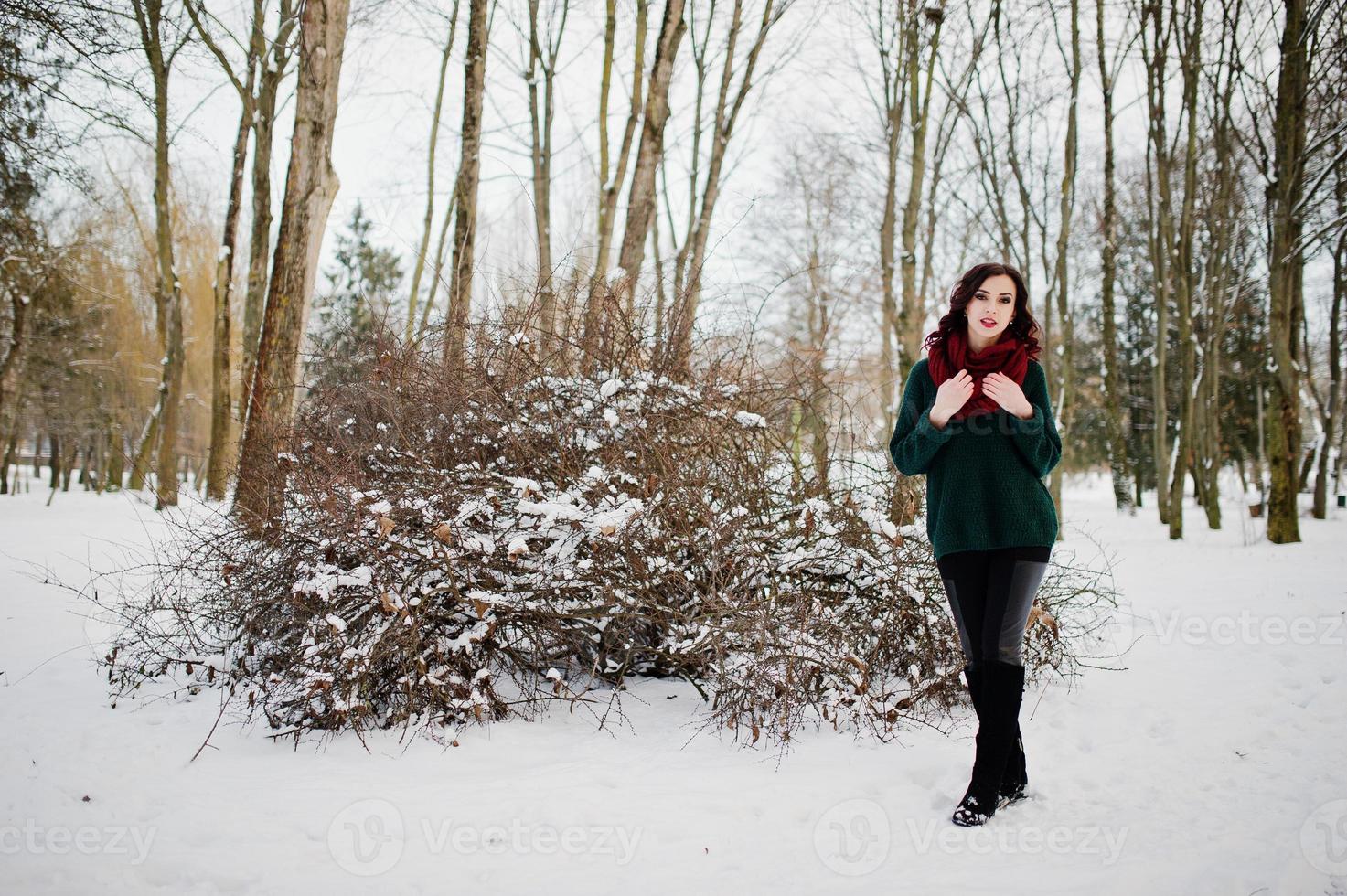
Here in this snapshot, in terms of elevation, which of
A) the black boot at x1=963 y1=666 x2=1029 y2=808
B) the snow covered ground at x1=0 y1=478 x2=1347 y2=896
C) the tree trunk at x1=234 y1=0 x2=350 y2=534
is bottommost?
the snow covered ground at x1=0 y1=478 x2=1347 y2=896

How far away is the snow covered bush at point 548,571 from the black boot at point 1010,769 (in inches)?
25.9

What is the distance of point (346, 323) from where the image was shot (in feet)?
19.0

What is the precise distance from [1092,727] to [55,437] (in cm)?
3348

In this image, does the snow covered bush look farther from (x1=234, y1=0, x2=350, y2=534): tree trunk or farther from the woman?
(x1=234, y1=0, x2=350, y2=534): tree trunk

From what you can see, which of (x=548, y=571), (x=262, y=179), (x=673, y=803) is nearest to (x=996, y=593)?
(x=673, y=803)

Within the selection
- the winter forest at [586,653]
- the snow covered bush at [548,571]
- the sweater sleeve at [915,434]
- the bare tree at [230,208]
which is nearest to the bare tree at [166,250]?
the bare tree at [230,208]

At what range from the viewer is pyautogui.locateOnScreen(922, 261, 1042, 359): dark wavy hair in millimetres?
2652

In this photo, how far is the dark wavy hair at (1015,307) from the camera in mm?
2652

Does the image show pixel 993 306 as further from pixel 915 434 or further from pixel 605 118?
pixel 605 118

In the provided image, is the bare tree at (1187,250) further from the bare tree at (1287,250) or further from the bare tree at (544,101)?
the bare tree at (544,101)

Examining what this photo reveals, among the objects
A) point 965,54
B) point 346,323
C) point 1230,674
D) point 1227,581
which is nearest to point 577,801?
point 1230,674

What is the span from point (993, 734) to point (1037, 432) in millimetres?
962

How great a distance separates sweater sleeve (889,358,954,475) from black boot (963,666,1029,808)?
690 millimetres

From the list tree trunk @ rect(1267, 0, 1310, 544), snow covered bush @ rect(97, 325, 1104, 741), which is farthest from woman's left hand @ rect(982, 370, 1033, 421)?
Answer: tree trunk @ rect(1267, 0, 1310, 544)
